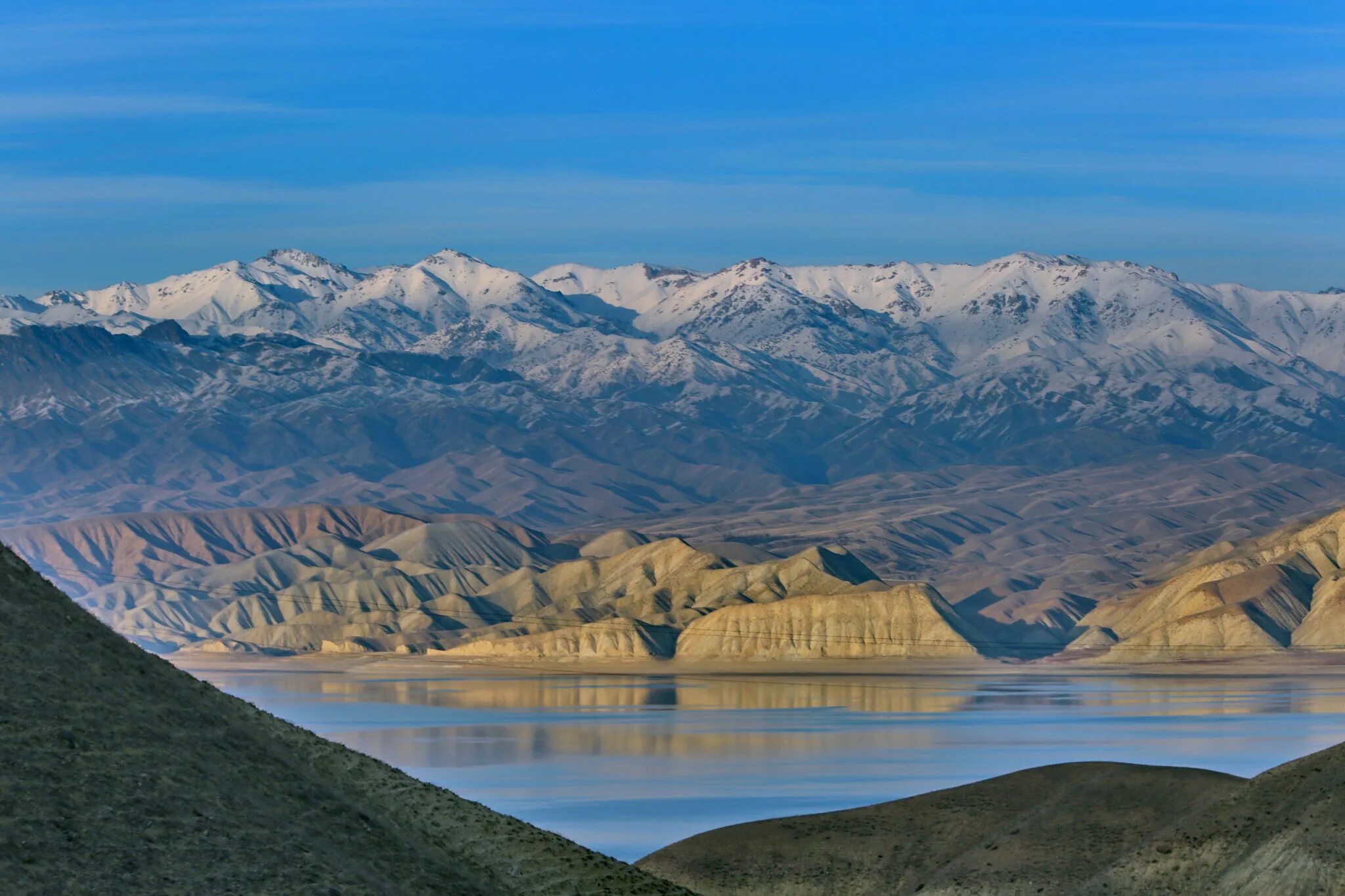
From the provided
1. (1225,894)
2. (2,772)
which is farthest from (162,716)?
(1225,894)

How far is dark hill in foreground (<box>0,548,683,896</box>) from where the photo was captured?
39.0m

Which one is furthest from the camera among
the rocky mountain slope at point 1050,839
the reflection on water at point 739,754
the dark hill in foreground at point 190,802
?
the reflection on water at point 739,754

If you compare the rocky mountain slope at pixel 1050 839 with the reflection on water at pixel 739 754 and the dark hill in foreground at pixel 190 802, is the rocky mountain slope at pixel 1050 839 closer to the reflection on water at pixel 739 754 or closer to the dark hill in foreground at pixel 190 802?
the reflection on water at pixel 739 754

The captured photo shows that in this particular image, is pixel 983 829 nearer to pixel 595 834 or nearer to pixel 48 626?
pixel 595 834

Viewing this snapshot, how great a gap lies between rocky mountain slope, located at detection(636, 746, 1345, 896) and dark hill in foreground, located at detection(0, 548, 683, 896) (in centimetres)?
2203

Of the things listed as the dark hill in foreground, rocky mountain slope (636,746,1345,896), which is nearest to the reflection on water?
rocky mountain slope (636,746,1345,896)

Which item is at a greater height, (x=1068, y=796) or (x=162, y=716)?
(x=162, y=716)

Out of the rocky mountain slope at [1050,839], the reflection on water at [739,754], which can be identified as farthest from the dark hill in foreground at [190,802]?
the reflection on water at [739,754]

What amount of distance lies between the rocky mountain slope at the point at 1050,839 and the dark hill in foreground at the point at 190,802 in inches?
867

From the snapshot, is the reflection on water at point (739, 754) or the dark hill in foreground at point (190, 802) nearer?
the dark hill in foreground at point (190, 802)

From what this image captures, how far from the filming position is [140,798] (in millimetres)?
41219

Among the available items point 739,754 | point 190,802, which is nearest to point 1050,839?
point 190,802

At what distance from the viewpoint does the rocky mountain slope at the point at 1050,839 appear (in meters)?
66.9

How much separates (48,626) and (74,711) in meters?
3.78
